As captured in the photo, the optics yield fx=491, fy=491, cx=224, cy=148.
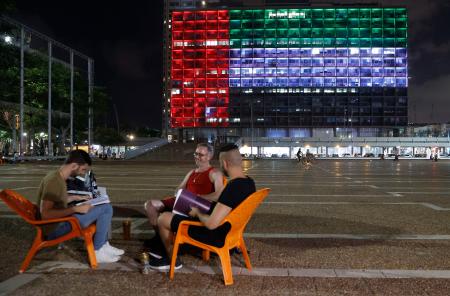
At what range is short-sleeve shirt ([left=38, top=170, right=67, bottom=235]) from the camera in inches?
232

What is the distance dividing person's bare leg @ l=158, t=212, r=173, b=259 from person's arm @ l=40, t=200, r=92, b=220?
37.8 inches

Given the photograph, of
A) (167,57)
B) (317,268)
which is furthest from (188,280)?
(167,57)

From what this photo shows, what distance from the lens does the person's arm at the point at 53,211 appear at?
583 centimetres

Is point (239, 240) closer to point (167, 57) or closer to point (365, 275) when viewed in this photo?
point (365, 275)

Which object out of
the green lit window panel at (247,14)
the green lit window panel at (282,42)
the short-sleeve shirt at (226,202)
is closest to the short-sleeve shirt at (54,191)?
the short-sleeve shirt at (226,202)

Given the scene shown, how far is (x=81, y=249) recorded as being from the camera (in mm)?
6973

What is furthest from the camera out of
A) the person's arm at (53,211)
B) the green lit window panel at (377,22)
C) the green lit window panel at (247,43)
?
the green lit window panel at (247,43)

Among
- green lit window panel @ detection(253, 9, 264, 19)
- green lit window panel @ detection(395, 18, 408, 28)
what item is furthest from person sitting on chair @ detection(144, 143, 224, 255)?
green lit window panel @ detection(395, 18, 408, 28)

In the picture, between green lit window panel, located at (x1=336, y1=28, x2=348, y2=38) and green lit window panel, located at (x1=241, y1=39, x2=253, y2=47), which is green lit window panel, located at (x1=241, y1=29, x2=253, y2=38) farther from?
green lit window panel, located at (x1=336, y1=28, x2=348, y2=38)

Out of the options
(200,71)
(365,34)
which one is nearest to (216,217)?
(200,71)

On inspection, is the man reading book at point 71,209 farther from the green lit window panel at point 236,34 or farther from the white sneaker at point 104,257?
the green lit window panel at point 236,34

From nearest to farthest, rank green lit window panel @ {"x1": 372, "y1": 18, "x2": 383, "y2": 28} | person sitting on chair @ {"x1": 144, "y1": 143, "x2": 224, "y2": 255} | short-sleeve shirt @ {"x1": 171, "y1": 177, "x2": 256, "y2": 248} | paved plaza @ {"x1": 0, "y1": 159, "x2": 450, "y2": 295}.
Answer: paved plaza @ {"x1": 0, "y1": 159, "x2": 450, "y2": 295}, short-sleeve shirt @ {"x1": 171, "y1": 177, "x2": 256, "y2": 248}, person sitting on chair @ {"x1": 144, "y1": 143, "x2": 224, "y2": 255}, green lit window panel @ {"x1": 372, "y1": 18, "x2": 383, "y2": 28}

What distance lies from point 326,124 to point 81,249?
127 metres

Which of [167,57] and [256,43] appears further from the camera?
[167,57]
